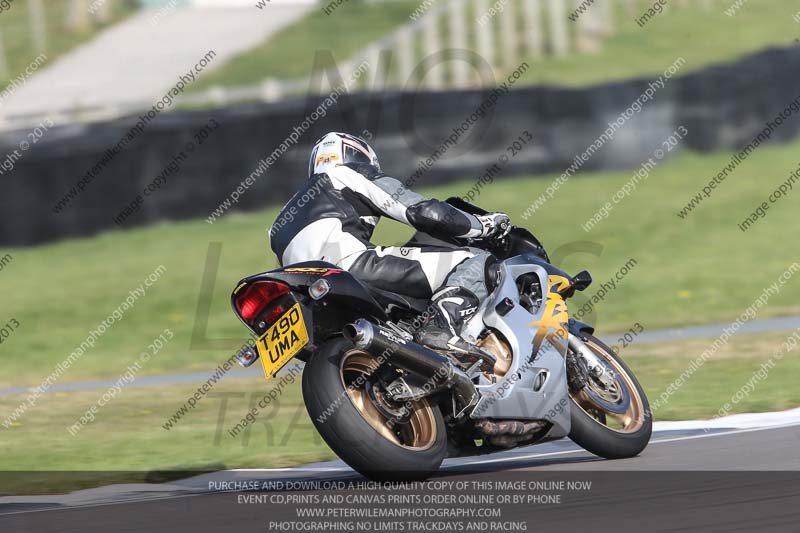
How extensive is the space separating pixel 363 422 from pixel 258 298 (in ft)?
2.57

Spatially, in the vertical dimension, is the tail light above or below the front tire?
above

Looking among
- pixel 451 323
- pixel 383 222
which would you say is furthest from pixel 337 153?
pixel 383 222

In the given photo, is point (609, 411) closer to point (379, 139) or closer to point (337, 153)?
point (337, 153)

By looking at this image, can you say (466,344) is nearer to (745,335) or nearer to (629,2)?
(745,335)

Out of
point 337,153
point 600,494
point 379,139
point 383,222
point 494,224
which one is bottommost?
point 383,222

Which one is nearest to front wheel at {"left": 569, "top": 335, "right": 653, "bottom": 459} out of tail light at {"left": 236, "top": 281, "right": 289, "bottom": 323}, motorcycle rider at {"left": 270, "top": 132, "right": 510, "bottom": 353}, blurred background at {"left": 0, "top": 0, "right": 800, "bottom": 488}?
motorcycle rider at {"left": 270, "top": 132, "right": 510, "bottom": 353}

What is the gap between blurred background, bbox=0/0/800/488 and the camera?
32.0 ft

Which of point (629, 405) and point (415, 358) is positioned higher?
point (415, 358)

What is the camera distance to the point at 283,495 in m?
5.89

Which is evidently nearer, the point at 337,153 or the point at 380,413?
the point at 380,413

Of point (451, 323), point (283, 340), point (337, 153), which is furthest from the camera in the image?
point (337, 153)

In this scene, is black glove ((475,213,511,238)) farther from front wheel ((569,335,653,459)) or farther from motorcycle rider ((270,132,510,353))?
front wheel ((569,335,653,459))

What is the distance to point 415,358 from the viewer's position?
5.83 meters

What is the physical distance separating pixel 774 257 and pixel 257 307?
35.0ft
